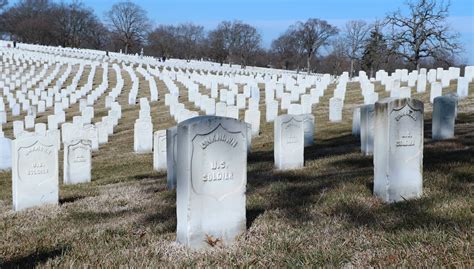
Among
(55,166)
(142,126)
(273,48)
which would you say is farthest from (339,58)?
(55,166)

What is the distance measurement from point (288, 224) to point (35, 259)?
238 centimetres

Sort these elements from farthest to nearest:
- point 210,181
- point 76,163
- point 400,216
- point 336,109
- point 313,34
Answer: point 313,34 → point 336,109 → point 76,163 → point 400,216 → point 210,181

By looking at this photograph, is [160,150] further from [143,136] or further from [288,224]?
[288,224]

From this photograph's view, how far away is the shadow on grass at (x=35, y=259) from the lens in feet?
14.2

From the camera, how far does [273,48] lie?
108 metres

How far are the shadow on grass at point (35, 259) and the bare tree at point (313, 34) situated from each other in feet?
295

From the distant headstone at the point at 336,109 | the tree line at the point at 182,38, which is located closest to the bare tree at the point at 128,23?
the tree line at the point at 182,38

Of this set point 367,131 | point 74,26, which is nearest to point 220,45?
point 74,26

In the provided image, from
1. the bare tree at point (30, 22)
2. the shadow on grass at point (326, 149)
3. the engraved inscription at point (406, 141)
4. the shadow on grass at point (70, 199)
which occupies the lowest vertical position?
the shadow on grass at point (70, 199)

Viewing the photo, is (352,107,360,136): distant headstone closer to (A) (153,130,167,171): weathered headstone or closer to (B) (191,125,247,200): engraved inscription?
(A) (153,130,167,171): weathered headstone

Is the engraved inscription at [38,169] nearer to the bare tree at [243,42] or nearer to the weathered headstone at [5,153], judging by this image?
the weathered headstone at [5,153]

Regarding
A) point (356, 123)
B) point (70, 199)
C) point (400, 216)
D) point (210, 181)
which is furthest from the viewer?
point (356, 123)

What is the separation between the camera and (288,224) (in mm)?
5406

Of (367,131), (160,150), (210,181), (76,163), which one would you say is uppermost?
(367,131)
